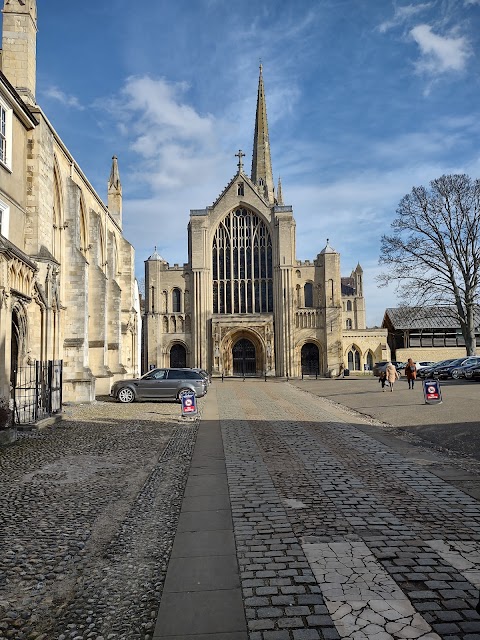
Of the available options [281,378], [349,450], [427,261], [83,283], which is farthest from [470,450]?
[281,378]

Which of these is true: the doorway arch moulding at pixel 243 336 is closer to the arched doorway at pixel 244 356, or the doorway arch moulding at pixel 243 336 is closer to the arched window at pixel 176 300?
the arched doorway at pixel 244 356

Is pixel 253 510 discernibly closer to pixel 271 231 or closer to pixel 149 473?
pixel 149 473

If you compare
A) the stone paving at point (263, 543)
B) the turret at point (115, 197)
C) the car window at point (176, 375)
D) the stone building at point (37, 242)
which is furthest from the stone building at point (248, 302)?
the stone paving at point (263, 543)

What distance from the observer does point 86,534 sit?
15.7 ft

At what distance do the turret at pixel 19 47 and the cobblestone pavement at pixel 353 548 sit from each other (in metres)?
14.0

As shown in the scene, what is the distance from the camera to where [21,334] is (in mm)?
13641

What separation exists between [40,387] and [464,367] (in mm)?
24770

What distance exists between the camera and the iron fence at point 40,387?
12789mm

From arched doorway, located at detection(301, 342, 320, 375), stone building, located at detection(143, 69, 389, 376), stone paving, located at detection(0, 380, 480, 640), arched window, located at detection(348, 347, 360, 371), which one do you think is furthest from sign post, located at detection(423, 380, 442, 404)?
arched window, located at detection(348, 347, 360, 371)

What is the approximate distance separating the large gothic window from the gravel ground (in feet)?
124

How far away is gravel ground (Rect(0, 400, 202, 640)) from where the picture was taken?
10.8 ft

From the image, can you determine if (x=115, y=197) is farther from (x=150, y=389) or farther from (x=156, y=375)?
(x=150, y=389)

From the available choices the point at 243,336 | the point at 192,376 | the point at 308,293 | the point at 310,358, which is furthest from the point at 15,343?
the point at 308,293

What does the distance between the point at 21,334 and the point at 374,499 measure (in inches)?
445
